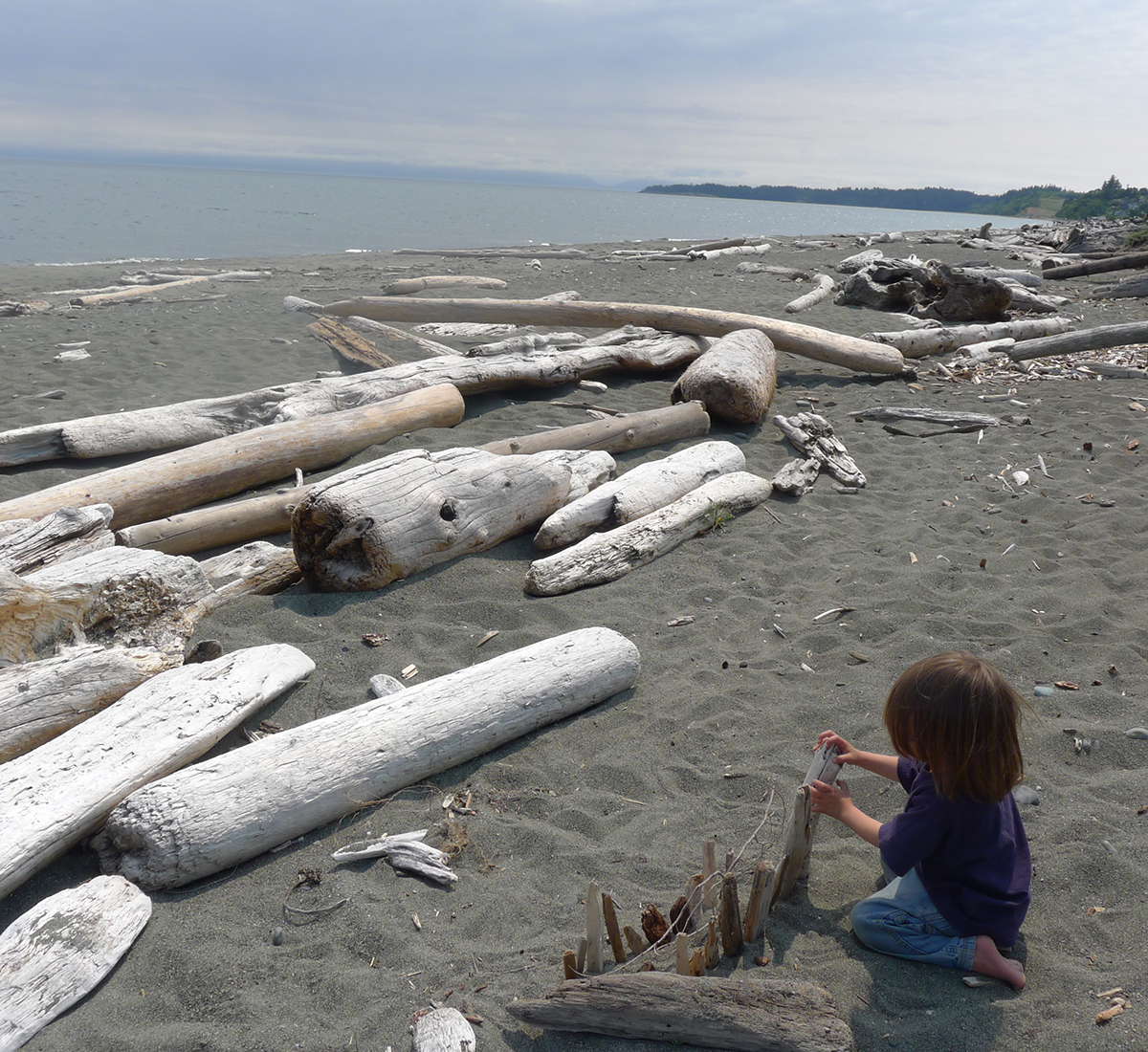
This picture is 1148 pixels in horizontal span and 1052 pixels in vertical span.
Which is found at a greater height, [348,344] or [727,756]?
[348,344]

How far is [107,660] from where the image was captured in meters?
3.33

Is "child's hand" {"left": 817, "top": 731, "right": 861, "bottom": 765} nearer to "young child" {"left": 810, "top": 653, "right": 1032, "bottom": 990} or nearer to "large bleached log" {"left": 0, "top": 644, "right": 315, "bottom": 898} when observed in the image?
"young child" {"left": 810, "top": 653, "right": 1032, "bottom": 990}

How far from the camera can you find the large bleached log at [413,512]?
180 inches

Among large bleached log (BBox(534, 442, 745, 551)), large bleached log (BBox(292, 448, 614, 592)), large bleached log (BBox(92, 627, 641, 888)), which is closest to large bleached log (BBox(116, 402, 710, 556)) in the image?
large bleached log (BBox(292, 448, 614, 592))

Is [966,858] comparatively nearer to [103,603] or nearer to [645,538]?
[645,538]

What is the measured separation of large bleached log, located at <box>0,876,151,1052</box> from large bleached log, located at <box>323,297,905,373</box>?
331 inches

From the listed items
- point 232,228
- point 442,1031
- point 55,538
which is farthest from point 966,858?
point 232,228

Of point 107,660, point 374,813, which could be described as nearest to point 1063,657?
point 374,813

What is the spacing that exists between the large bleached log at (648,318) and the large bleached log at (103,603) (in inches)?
273

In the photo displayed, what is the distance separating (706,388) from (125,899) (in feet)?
20.1

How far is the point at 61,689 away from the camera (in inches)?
125

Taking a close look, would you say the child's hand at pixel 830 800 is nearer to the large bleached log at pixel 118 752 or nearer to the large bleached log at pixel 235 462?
the large bleached log at pixel 118 752

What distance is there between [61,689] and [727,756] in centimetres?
276

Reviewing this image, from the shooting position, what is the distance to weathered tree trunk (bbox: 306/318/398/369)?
9094 mm
